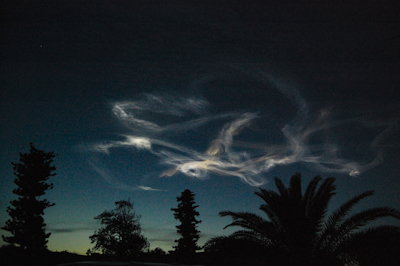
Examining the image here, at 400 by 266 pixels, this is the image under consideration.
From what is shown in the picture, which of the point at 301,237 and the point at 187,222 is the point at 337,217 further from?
the point at 187,222

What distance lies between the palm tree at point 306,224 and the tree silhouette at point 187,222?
90.3 feet

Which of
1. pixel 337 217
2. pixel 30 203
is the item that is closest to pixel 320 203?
pixel 337 217

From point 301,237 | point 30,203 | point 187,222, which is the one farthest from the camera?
point 187,222

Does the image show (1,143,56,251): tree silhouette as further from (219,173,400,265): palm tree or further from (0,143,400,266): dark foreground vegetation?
(219,173,400,265): palm tree

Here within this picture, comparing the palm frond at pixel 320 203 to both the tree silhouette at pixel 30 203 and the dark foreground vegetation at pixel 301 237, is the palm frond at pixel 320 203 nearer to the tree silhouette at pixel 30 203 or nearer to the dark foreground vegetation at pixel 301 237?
the dark foreground vegetation at pixel 301 237

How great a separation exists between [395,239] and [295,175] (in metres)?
4.65

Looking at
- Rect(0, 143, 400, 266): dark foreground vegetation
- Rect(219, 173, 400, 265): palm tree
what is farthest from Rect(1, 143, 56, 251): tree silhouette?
Rect(219, 173, 400, 265): palm tree

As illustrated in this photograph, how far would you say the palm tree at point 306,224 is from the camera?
452 inches

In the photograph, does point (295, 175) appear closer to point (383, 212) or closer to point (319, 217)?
point (319, 217)

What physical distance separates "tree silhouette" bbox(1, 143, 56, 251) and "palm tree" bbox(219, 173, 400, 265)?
20565mm

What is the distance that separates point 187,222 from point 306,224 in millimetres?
29103

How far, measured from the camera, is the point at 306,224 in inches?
489

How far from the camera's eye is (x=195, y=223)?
39.8m

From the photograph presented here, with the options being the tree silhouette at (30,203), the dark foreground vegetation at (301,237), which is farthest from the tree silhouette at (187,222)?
the dark foreground vegetation at (301,237)
